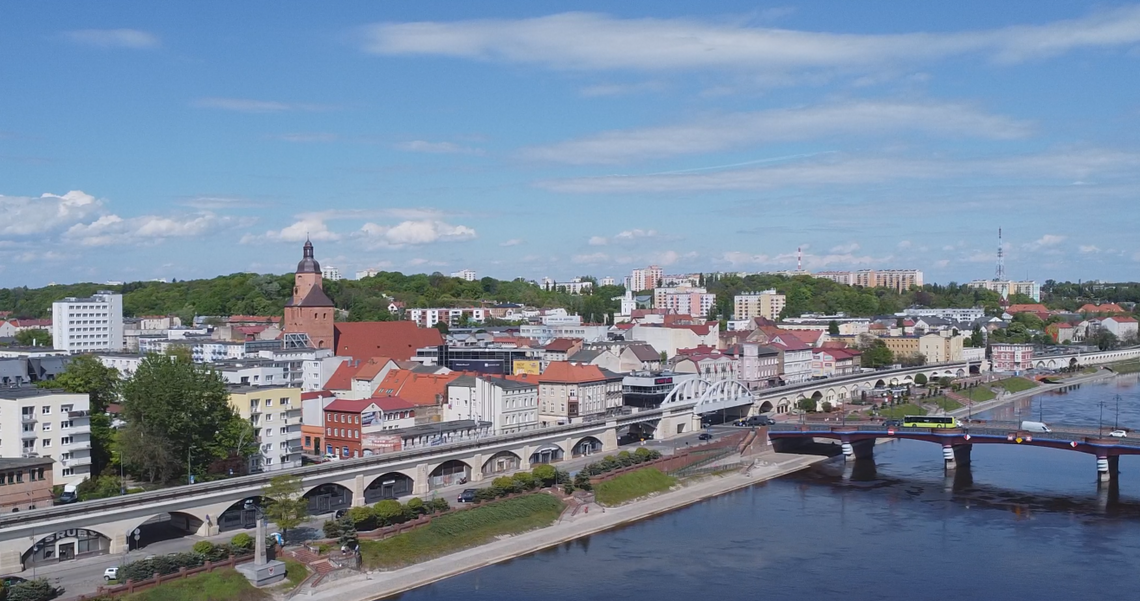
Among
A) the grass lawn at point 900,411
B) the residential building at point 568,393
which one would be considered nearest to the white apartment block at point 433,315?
the grass lawn at point 900,411

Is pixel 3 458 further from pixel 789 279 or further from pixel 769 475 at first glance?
pixel 789 279

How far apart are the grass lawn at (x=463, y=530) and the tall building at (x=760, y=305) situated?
279 ft

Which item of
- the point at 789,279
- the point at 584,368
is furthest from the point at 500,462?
the point at 789,279

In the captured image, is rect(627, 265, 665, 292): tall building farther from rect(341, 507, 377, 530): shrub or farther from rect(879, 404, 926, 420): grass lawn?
rect(341, 507, 377, 530): shrub

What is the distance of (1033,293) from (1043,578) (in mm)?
158718

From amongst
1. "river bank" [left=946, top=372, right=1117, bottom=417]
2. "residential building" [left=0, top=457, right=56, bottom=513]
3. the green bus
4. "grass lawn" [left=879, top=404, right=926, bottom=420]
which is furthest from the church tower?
"river bank" [left=946, top=372, right=1117, bottom=417]

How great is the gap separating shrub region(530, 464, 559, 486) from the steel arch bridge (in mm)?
13293

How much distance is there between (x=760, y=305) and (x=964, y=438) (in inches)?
2921

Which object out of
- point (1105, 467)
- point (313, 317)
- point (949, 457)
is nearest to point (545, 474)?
point (949, 457)

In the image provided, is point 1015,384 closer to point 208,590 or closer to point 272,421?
point 272,421

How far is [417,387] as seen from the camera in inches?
1651

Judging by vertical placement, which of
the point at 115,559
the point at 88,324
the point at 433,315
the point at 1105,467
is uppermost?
the point at 433,315

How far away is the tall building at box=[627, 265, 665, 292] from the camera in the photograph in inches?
6772

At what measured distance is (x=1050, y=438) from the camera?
3988 centimetres
